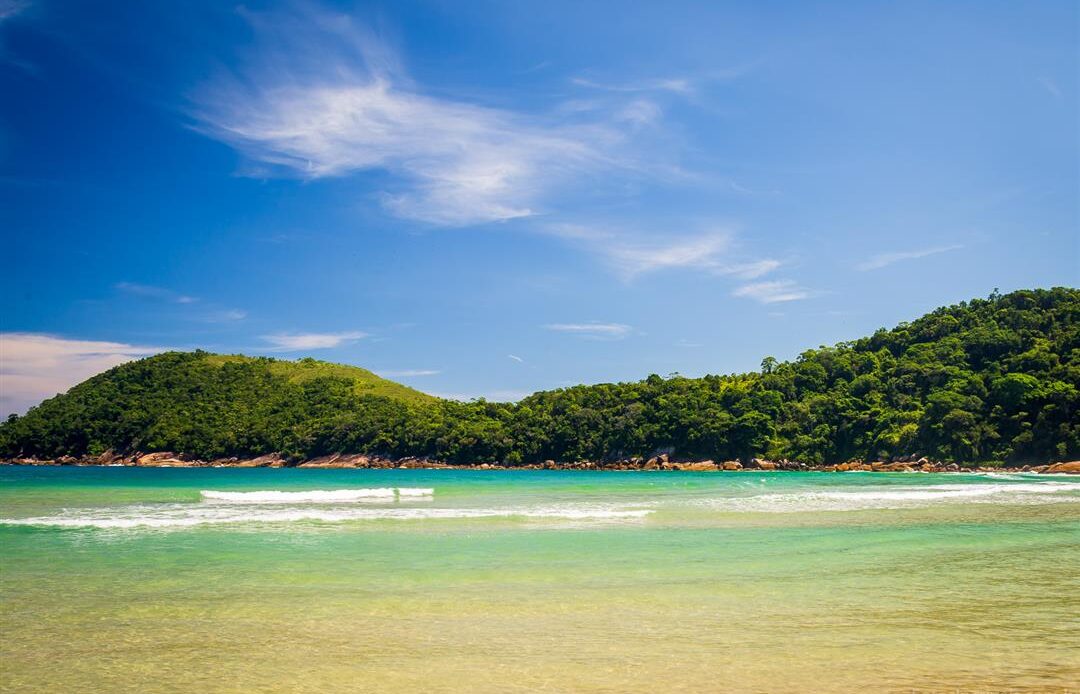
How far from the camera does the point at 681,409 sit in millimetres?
117875

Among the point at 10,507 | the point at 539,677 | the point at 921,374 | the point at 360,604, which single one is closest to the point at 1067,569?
the point at 539,677

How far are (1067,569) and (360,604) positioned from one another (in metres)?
12.1

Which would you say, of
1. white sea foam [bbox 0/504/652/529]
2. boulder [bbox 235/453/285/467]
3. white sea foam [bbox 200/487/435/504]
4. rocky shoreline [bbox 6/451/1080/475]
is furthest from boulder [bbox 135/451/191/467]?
white sea foam [bbox 0/504/652/529]

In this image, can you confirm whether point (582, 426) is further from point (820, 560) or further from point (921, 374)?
point (820, 560)

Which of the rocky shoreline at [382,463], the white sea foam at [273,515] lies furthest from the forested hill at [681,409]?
the white sea foam at [273,515]

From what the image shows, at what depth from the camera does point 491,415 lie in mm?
143000

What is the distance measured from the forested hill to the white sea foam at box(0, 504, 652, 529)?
7077 centimetres

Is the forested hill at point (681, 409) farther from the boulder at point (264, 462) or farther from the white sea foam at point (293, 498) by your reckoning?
the white sea foam at point (293, 498)

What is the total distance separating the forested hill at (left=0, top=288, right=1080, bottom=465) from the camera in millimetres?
84244

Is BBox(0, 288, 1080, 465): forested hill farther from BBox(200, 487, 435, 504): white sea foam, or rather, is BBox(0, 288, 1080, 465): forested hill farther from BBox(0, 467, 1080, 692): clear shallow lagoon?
BBox(0, 467, 1080, 692): clear shallow lagoon

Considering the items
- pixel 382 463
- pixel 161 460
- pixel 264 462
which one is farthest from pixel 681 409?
pixel 161 460

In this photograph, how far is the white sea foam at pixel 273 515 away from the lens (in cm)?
2230

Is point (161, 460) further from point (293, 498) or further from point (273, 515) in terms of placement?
point (273, 515)

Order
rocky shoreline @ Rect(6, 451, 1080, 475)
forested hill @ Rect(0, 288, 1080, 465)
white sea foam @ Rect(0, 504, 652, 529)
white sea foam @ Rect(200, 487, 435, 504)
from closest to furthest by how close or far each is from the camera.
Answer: white sea foam @ Rect(0, 504, 652, 529)
white sea foam @ Rect(200, 487, 435, 504)
forested hill @ Rect(0, 288, 1080, 465)
rocky shoreline @ Rect(6, 451, 1080, 475)
